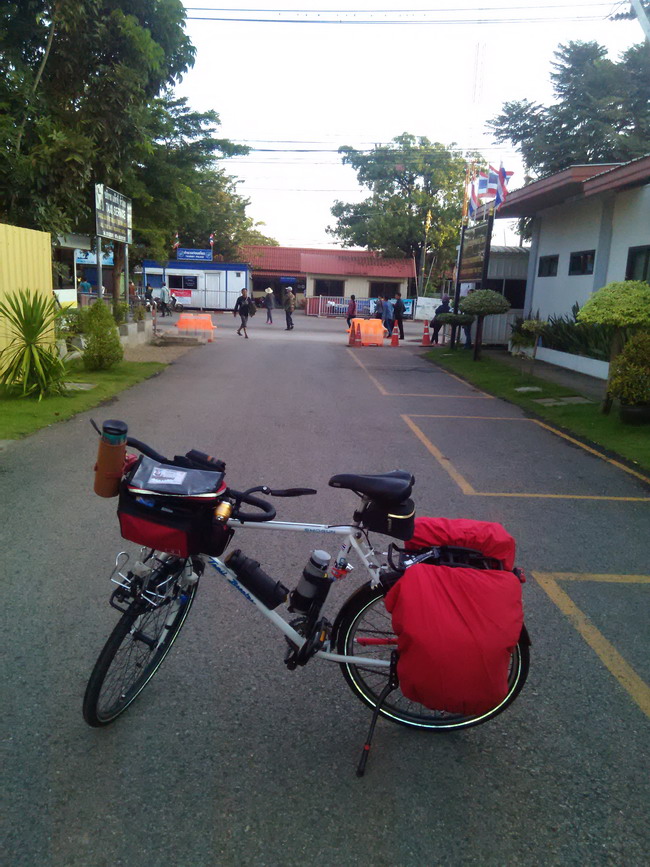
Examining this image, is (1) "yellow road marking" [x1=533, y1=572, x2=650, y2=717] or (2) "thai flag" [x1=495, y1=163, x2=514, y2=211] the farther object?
(2) "thai flag" [x1=495, y1=163, x2=514, y2=211]

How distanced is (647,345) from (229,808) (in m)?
Result: 9.09

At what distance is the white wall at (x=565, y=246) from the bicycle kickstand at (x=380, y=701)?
16.0 m

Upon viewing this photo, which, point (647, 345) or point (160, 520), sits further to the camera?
point (647, 345)

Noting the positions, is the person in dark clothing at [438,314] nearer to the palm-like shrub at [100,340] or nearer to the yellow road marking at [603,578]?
the palm-like shrub at [100,340]

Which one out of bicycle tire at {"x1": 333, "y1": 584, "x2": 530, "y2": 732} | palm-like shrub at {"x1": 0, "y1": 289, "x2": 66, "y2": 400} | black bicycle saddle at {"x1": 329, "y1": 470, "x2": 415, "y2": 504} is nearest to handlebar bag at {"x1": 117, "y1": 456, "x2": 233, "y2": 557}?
black bicycle saddle at {"x1": 329, "y1": 470, "x2": 415, "y2": 504}

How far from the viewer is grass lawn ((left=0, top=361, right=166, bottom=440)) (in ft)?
30.4

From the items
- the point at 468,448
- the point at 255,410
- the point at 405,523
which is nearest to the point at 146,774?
the point at 405,523

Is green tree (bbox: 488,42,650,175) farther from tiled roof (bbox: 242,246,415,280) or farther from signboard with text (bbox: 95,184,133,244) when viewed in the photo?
tiled roof (bbox: 242,246,415,280)

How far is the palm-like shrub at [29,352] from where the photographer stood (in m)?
10.9

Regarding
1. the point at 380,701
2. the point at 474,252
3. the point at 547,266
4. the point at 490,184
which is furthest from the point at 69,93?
the point at 380,701

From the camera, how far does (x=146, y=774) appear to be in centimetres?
282

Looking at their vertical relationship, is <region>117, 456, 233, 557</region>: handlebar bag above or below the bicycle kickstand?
above

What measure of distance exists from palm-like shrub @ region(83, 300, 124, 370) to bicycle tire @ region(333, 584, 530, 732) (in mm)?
12446

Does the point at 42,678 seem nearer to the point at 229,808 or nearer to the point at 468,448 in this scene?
the point at 229,808
